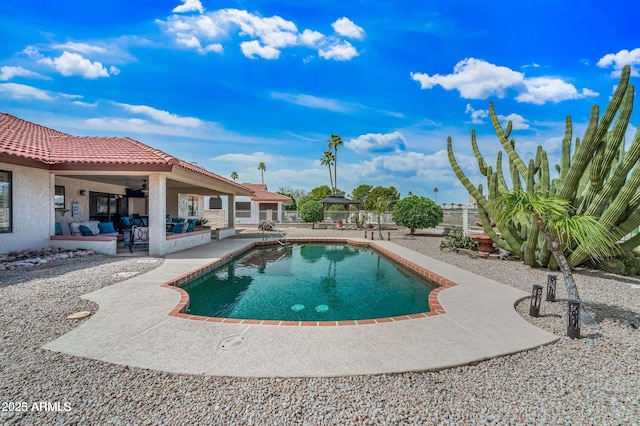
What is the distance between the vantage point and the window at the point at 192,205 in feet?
73.1

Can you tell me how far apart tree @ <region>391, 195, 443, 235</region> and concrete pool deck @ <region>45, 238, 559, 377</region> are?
41.5 ft

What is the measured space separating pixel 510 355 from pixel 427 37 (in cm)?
1360

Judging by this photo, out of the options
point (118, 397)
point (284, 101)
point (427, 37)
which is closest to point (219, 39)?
point (284, 101)

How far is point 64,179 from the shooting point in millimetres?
11312

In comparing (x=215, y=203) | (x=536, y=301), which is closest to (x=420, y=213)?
(x=536, y=301)

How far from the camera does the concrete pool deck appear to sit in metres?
2.93

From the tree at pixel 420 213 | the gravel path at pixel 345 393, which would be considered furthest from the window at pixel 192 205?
the gravel path at pixel 345 393

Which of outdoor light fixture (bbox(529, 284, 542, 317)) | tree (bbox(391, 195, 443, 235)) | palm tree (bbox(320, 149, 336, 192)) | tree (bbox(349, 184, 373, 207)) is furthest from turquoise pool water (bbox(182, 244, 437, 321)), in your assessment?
tree (bbox(349, 184, 373, 207))

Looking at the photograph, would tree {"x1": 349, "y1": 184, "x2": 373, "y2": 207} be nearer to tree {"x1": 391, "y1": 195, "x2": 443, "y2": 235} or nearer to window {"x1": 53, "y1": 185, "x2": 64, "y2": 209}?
tree {"x1": 391, "y1": 195, "x2": 443, "y2": 235}

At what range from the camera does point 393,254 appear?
35.8 ft

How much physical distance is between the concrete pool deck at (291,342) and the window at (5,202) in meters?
6.08

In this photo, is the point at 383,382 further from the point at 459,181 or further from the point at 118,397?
the point at 459,181

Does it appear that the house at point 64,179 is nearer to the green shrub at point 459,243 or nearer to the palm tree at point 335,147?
the green shrub at point 459,243

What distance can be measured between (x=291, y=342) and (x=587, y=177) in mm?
9030
